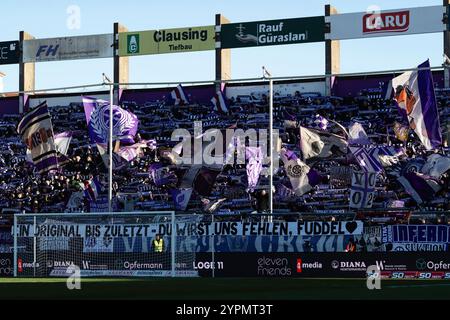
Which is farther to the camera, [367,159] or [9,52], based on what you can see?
[9,52]

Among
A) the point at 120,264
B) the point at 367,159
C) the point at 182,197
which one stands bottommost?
the point at 120,264

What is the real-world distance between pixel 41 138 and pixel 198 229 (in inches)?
424

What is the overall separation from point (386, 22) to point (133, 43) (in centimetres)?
1646

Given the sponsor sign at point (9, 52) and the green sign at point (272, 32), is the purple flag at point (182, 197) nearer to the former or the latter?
the green sign at point (272, 32)

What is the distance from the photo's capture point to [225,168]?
50.0 m

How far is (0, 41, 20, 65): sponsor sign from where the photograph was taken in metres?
64.3

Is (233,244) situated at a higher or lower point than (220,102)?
lower

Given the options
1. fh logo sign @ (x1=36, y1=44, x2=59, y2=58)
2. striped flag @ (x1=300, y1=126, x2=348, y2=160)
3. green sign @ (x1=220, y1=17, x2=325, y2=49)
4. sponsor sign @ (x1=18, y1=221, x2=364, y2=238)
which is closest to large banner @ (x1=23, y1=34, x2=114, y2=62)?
fh logo sign @ (x1=36, y1=44, x2=59, y2=58)

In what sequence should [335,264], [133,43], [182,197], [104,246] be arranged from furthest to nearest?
[133,43] → [182,197] → [104,246] → [335,264]

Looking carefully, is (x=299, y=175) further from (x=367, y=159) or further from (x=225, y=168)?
(x=225, y=168)

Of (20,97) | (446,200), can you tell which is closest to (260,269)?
(446,200)

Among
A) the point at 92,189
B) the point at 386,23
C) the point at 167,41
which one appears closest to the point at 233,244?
the point at 92,189

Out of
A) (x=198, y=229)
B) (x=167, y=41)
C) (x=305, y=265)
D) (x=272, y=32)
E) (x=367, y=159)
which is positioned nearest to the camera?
(x=305, y=265)
